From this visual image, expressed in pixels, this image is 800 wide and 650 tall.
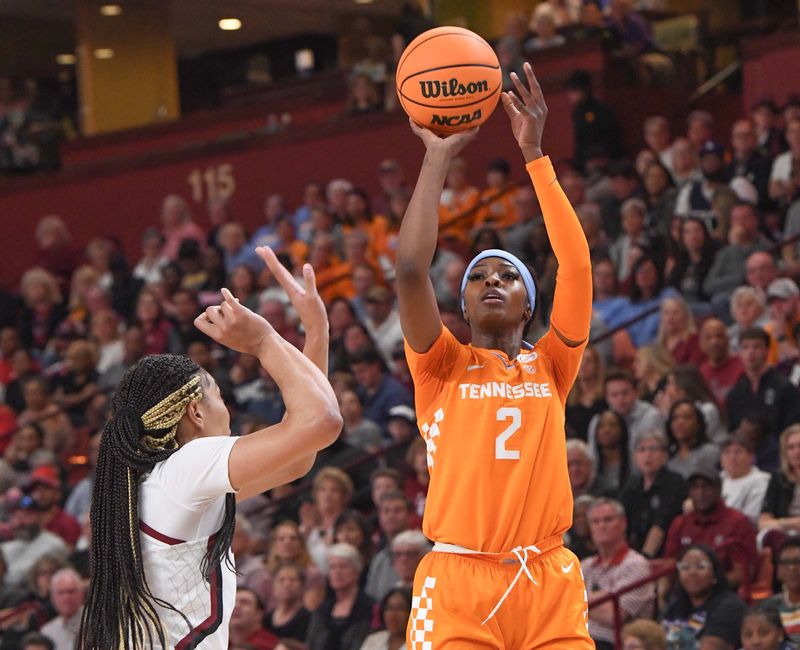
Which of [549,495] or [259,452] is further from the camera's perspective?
[549,495]

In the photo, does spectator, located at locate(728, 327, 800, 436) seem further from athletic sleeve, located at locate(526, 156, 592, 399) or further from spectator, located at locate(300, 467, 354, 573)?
athletic sleeve, located at locate(526, 156, 592, 399)

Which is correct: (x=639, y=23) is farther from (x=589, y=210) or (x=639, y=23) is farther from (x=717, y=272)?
(x=717, y=272)

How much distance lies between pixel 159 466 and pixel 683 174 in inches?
344

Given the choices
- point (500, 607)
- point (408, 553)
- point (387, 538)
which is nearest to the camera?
point (500, 607)

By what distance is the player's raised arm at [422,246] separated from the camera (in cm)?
480

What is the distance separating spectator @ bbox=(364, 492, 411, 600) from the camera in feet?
30.3

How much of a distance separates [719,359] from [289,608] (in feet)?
9.95

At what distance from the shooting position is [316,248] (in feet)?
44.4

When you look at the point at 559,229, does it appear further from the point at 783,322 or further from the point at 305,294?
the point at 783,322

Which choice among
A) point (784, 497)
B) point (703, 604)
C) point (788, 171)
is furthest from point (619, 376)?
point (788, 171)

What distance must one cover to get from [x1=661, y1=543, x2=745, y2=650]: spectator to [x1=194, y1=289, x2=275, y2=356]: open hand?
167 inches

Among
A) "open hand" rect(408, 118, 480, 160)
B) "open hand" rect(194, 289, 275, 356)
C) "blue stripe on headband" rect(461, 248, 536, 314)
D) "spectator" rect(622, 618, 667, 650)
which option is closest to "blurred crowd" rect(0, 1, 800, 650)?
"spectator" rect(622, 618, 667, 650)

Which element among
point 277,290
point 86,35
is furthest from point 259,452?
point 86,35

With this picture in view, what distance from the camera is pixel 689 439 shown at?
9.01 metres
